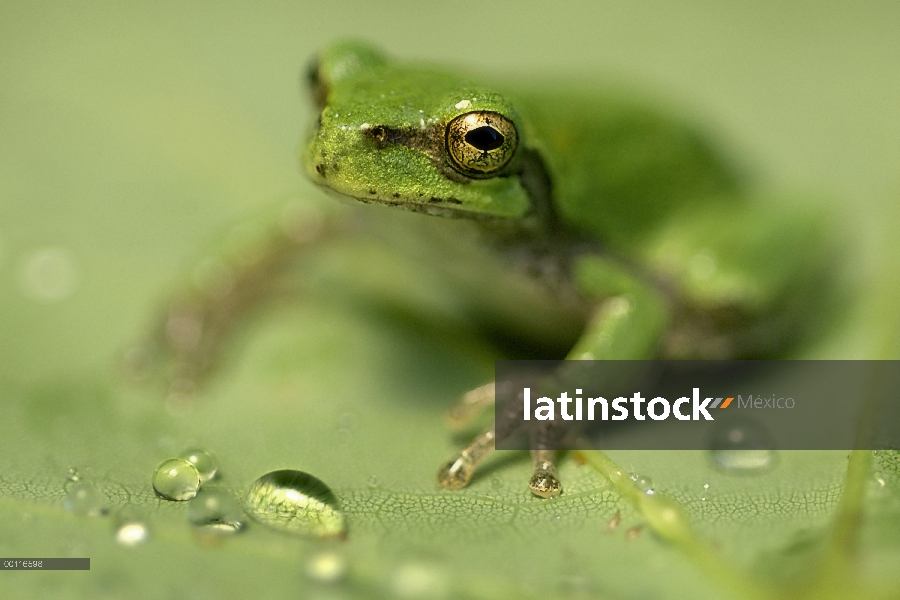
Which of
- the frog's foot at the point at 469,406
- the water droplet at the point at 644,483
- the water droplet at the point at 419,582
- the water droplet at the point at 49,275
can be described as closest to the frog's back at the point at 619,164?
the frog's foot at the point at 469,406

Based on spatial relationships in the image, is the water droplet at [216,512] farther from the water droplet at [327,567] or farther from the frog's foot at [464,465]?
the frog's foot at [464,465]

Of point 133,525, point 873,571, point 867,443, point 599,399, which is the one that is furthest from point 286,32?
point 873,571

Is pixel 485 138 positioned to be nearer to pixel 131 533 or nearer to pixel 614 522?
pixel 614 522

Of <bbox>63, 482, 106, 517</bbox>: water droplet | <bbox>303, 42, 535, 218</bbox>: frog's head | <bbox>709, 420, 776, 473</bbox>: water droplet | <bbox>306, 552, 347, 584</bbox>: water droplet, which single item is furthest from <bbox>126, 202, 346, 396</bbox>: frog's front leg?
<bbox>709, 420, 776, 473</bbox>: water droplet

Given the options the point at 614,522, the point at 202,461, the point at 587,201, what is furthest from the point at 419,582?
the point at 587,201

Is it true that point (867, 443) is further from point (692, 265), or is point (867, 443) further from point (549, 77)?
point (549, 77)

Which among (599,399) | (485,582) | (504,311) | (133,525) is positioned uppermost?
(504,311)

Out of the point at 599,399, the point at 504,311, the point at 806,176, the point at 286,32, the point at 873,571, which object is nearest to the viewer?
the point at 873,571
